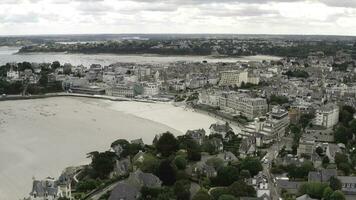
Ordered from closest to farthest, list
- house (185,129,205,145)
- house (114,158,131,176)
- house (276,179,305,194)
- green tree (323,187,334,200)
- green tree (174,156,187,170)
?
green tree (323,187,334,200) → house (276,179,305,194) → green tree (174,156,187,170) → house (114,158,131,176) → house (185,129,205,145)

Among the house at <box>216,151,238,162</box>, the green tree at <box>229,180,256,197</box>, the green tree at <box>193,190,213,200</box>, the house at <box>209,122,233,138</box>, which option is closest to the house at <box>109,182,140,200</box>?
the green tree at <box>193,190,213,200</box>

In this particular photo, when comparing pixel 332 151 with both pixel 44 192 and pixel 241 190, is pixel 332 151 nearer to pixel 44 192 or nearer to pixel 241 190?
pixel 241 190

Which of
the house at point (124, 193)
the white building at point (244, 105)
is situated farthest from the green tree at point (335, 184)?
the white building at point (244, 105)

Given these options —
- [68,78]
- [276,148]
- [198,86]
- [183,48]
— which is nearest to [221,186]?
[276,148]

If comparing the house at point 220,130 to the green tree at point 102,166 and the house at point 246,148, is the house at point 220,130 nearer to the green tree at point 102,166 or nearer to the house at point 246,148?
the house at point 246,148

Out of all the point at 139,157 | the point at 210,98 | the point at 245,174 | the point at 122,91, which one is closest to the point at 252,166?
the point at 245,174

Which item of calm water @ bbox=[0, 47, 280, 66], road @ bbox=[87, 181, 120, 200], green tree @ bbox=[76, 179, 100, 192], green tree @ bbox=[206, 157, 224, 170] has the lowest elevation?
calm water @ bbox=[0, 47, 280, 66]

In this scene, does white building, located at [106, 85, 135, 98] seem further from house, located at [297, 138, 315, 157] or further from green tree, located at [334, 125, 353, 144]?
house, located at [297, 138, 315, 157]
